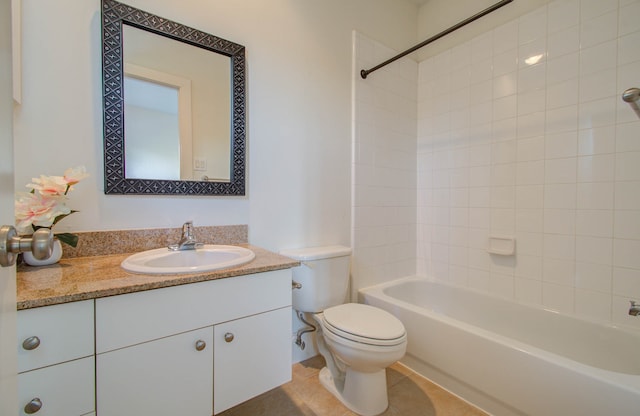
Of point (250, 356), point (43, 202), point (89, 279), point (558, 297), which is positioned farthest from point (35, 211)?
point (558, 297)

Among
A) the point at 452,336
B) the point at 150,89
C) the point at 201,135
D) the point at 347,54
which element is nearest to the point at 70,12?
the point at 150,89

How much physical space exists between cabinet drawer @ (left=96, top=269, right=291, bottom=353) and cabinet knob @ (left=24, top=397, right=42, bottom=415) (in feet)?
0.47

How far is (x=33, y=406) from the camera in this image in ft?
2.16

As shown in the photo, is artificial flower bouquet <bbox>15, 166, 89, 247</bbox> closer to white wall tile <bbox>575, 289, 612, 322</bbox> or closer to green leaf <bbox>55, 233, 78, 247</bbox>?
green leaf <bbox>55, 233, 78, 247</bbox>

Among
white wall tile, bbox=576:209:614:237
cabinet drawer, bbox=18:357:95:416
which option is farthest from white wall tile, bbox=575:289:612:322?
cabinet drawer, bbox=18:357:95:416

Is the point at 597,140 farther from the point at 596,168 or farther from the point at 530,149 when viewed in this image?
the point at 530,149

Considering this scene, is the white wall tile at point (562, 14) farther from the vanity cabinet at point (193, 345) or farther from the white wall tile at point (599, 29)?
the vanity cabinet at point (193, 345)

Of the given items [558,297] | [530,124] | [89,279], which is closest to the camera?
[89,279]

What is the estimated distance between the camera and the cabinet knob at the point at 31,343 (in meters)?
0.65

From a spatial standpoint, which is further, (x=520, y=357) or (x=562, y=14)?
(x=562, y=14)

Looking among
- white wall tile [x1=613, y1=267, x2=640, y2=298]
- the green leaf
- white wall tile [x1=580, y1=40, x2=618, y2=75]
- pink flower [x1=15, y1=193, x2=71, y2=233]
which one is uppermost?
white wall tile [x1=580, y1=40, x2=618, y2=75]

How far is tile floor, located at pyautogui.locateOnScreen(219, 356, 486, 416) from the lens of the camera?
1.38 metres

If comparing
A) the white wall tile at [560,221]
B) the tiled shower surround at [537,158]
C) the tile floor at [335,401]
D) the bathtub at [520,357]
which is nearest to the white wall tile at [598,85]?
the tiled shower surround at [537,158]

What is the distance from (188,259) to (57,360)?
0.54 m
